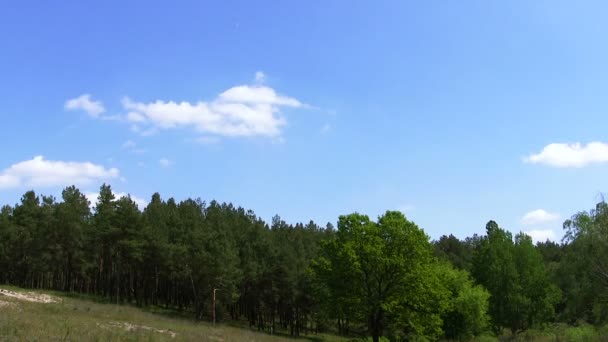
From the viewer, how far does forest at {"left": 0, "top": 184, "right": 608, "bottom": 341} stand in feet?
171

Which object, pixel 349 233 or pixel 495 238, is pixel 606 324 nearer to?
pixel 349 233

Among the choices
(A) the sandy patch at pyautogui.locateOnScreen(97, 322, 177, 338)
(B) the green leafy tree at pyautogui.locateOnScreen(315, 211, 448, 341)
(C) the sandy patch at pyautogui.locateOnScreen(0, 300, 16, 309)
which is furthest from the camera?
(B) the green leafy tree at pyautogui.locateOnScreen(315, 211, 448, 341)

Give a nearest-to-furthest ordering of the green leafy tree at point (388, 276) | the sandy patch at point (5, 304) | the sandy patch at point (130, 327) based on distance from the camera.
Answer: the sandy patch at point (130, 327) → the sandy patch at point (5, 304) → the green leafy tree at point (388, 276)

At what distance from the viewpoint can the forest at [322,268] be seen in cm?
5200

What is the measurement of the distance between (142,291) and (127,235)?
2796 cm

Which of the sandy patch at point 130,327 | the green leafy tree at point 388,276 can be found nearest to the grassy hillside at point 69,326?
the sandy patch at point 130,327

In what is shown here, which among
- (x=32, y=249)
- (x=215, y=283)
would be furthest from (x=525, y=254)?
(x=32, y=249)

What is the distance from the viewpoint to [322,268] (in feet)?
184

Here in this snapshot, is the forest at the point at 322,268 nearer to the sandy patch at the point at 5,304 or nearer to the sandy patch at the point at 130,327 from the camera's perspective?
the sandy patch at the point at 130,327

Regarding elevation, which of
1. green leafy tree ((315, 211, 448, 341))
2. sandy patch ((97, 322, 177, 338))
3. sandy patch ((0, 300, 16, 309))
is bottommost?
sandy patch ((97, 322, 177, 338))

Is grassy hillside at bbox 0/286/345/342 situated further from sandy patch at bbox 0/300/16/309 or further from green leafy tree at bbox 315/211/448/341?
green leafy tree at bbox 315/211/448/341

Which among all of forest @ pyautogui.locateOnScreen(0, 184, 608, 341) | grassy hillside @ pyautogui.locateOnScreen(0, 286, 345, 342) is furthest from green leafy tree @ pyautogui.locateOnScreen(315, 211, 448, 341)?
grassy hillside @ pyautogui.locateOnScreen(0, 286, 345, 342)

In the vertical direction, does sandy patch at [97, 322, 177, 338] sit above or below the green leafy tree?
below

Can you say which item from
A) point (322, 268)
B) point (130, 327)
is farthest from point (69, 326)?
point (322, 268)
